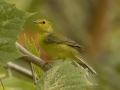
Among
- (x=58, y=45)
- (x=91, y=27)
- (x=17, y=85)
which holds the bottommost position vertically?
(x=17, y=85)

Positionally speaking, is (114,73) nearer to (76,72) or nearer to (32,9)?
(32,9)

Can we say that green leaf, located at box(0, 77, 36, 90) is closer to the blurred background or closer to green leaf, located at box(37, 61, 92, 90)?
green leaf, located at box(37, 61, 92, 90)

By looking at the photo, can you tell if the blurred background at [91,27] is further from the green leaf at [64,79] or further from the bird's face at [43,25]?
the green leaf at [64,79]

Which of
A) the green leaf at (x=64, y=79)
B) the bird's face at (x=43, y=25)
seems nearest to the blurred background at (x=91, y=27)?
the bird's face at (x=43, y=25)

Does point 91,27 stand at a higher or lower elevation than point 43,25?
higher

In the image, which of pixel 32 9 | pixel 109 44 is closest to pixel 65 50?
pixel 32 9

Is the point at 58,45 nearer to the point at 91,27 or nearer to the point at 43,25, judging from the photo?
the point at 43,25

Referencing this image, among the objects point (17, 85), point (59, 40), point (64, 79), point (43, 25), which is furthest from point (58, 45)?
point (64, 79)
